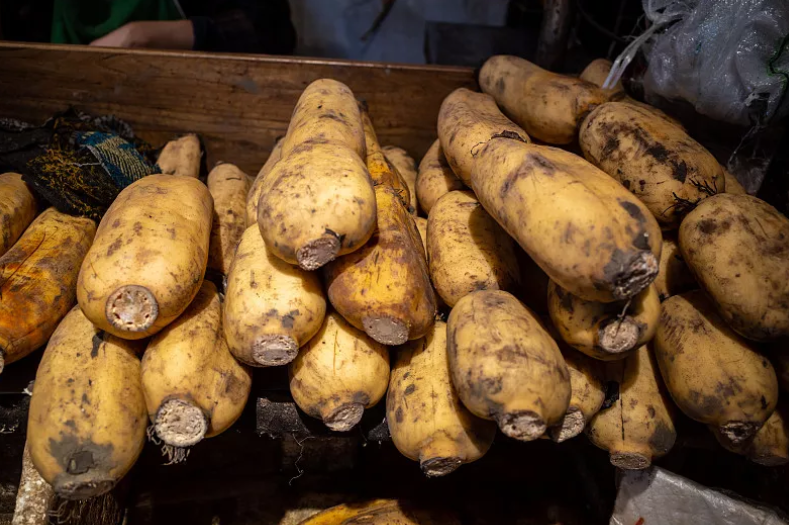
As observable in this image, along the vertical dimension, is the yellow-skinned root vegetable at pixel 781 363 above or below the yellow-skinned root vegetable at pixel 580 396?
above

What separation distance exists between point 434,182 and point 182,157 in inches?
43.4

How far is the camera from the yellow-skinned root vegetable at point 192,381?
118 centimetres

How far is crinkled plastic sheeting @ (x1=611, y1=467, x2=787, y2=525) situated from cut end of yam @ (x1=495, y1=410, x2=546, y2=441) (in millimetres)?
730

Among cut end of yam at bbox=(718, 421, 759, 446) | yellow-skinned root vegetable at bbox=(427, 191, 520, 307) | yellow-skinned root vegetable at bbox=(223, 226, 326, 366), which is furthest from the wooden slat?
cut end of yam at bbox=(718, 421, 759, 446)

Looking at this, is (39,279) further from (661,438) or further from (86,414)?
(661,438)

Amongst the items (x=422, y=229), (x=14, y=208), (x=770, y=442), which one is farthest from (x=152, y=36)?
(x=770, y=442)

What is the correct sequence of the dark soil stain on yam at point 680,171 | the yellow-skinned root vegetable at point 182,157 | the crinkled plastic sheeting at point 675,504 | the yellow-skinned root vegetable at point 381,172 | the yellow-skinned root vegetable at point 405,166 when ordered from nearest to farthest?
the dark soil stain on yam at point 680,171 < the crinkled plastic sheeting at point 675,504 < the yellow-skinned root vegetable at point 381,172 < the yellow-skinned root vegetable at point 405,166 < the yellow-skinned root vegetable at point 182,157

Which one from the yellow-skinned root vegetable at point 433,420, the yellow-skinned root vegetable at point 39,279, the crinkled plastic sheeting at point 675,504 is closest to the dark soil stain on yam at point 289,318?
the yellow-skinned root vegetable at point 433,420

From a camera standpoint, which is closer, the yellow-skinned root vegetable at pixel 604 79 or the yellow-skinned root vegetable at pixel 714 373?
the yellow-skinned root vegetable at pixel 714 373

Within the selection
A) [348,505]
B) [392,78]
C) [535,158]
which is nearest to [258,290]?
[535,158]

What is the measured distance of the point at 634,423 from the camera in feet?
4.34

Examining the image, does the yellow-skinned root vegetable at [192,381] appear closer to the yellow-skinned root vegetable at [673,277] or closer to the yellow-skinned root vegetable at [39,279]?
the yellow-skinned root vegetable at [39,279]

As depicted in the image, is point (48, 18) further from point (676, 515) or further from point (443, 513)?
point (676, 515)

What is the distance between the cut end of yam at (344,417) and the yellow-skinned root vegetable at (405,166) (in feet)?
2.59
